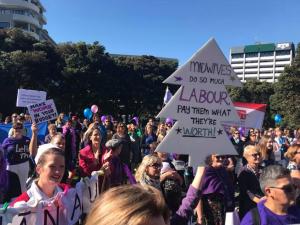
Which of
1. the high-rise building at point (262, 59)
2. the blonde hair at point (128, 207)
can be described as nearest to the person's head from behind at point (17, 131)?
the blonde hair at point (128, 207)

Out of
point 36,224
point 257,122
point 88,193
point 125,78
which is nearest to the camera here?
point 36,224

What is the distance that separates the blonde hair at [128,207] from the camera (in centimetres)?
124

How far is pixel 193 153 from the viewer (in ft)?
13.0

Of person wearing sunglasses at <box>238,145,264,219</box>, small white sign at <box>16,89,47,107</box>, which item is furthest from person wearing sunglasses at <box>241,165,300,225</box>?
small white sign at <box>16,89,47,107</box>

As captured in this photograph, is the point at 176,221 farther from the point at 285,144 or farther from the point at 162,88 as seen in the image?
the point at 162,88

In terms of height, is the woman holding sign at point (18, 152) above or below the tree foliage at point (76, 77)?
below

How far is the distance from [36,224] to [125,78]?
39.3 m

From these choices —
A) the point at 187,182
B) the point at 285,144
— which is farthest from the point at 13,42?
the point at 187,182

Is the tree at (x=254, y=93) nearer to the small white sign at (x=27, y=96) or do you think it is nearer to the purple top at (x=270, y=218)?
the small white sign at (x=27, y=96)

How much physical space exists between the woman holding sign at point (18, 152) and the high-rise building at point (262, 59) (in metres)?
158

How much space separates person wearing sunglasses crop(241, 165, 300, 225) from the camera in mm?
3221

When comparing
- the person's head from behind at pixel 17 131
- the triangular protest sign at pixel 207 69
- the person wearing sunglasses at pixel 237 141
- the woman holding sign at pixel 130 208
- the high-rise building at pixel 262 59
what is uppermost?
the high-rise building at pixel 262 59

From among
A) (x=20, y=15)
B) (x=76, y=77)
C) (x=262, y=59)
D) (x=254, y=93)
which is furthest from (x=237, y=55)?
(x=76, y=77)

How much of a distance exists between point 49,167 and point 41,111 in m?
6.64
